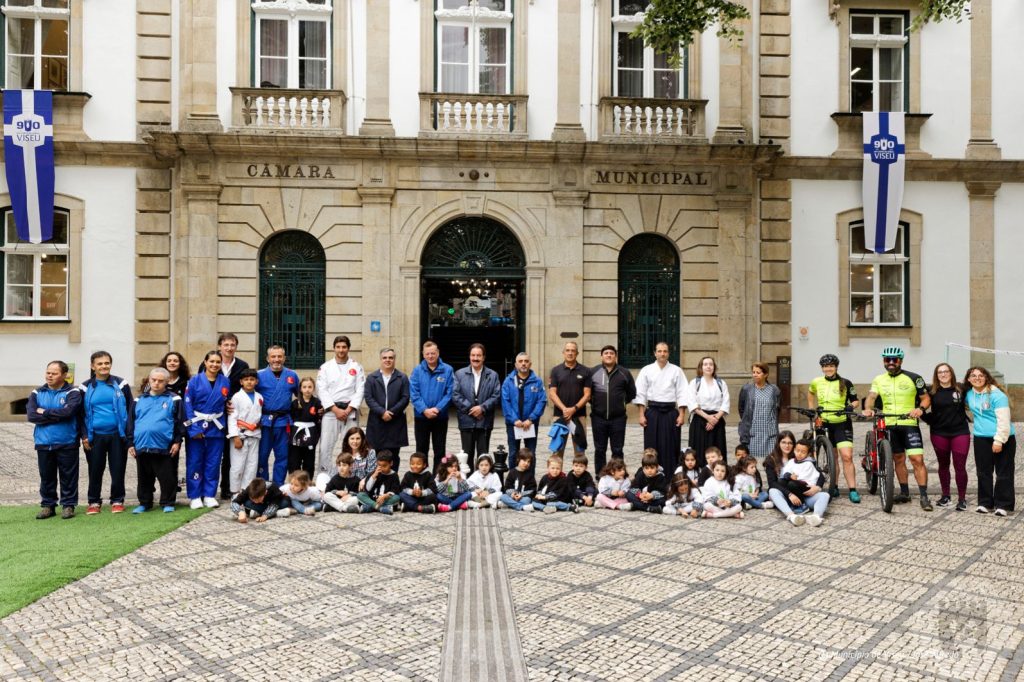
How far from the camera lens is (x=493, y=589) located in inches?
215

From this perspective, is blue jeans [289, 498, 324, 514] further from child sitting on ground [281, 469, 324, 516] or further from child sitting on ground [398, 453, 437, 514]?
child sitting on ground [398, 453, 437, 514]

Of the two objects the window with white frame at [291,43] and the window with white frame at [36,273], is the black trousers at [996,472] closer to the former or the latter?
the window with white frame at [291,43]

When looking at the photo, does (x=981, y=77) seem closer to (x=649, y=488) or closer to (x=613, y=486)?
(x=649, y=488)

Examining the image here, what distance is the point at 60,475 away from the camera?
26.8 feet

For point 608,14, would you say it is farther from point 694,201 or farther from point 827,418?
point 827,418

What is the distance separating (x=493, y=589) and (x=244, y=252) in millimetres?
12183

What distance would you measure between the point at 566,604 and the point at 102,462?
5.64 m

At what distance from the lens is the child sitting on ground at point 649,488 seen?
8.43 m

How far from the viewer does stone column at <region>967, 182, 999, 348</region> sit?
1689 centimetres

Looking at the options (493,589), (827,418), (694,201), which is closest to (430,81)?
(694,201)

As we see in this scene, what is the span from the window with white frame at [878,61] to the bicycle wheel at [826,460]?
10.8 metres

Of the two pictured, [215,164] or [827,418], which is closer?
[827,418]

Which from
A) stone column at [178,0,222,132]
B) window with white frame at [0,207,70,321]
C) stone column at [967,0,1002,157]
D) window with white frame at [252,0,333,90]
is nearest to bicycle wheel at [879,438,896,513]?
stone column at [967,0,1002,157]

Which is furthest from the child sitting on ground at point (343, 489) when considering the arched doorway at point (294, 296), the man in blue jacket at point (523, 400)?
the arched doorway at point (294, 296)
